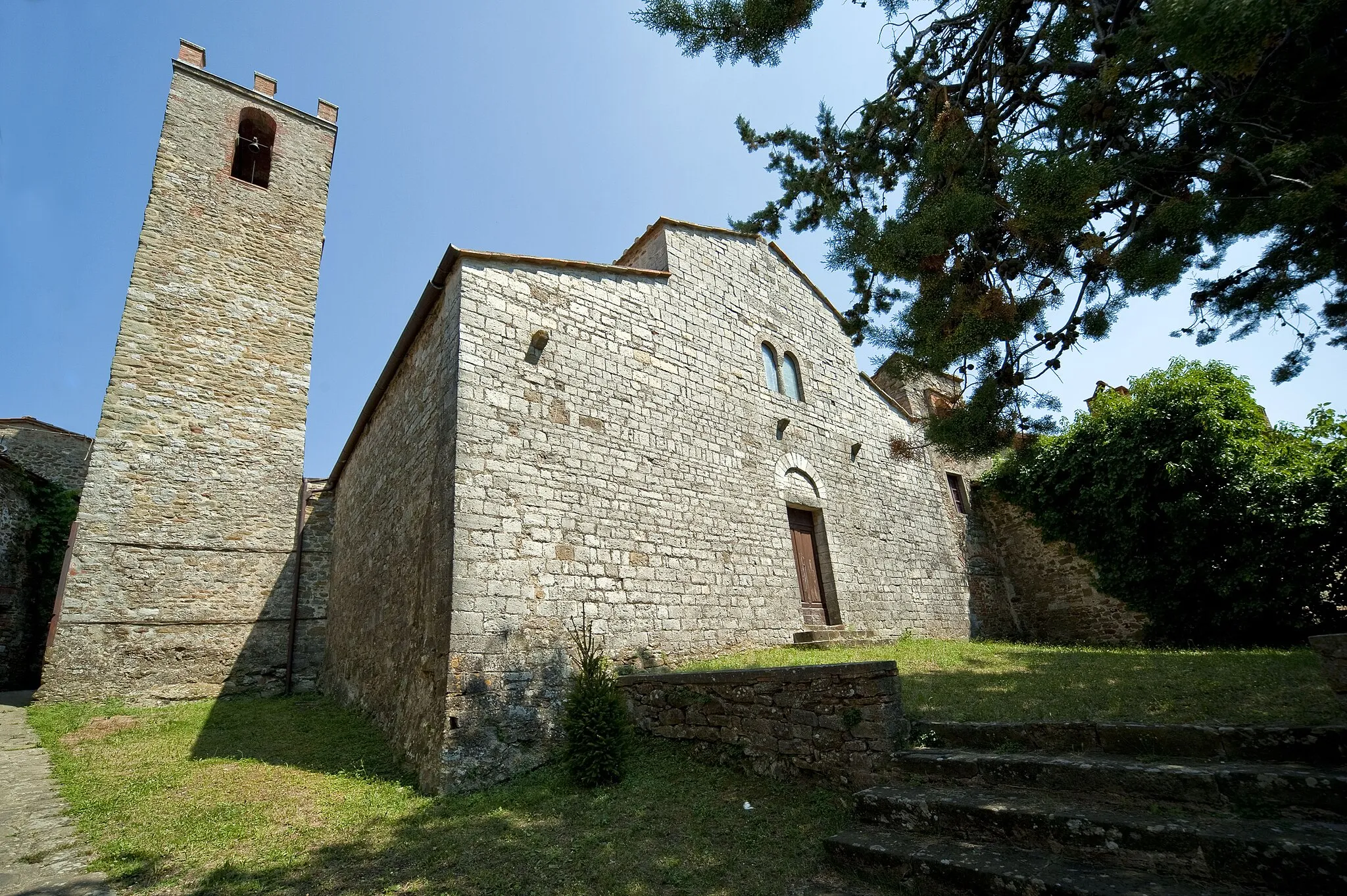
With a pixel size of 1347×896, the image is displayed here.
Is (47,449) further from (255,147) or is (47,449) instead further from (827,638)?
(827,638)

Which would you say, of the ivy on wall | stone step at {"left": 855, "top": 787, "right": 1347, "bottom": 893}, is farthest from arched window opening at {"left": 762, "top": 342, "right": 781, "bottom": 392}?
the ivy on wall

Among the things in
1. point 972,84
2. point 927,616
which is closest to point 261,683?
point 927,616

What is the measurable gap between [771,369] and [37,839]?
10.3 m

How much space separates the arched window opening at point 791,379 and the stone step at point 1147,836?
26.6 ft

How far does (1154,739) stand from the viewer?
3.61m

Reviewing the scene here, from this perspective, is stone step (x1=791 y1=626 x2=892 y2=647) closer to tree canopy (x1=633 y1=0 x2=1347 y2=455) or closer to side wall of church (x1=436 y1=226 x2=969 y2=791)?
side wall of church (x1=436 y1=226 x2=969 y2=791)

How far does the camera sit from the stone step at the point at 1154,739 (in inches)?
124

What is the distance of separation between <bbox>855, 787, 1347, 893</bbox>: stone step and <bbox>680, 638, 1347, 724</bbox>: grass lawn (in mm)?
1147

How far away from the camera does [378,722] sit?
789 cm

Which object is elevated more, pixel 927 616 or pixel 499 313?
pixel 499 313

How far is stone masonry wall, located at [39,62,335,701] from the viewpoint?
36.5 feet

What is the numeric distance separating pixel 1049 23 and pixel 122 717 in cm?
1455

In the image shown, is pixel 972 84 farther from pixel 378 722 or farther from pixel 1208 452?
pixel 378 722

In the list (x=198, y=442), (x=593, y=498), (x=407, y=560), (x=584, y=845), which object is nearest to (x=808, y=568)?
(x=593, y=498)
